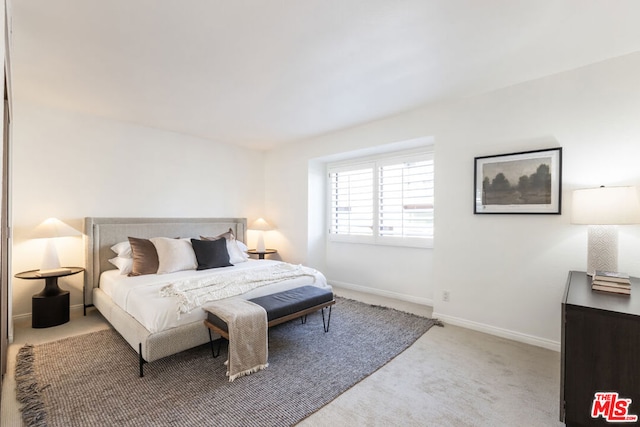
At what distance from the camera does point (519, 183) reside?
2846mm

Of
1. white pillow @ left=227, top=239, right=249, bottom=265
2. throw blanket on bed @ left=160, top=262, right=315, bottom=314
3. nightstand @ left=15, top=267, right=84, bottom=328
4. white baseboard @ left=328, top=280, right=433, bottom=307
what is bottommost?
white baseboard @ left=328, top=280, right=433, bottom=307

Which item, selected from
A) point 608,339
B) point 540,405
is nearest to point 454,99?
point 608,339

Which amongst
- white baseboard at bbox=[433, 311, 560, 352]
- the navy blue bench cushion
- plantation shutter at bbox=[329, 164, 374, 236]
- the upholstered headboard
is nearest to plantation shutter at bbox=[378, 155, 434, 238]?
plantation shutter at bbox=[329, 164, 374, 236]

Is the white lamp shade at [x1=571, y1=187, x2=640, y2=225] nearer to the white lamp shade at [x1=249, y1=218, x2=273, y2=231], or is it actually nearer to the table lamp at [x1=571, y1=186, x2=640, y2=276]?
the table lamp at [x1=571, y1=186, x2=640, y2=276]

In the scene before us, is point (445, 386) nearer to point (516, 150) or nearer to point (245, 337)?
point (245, 337)

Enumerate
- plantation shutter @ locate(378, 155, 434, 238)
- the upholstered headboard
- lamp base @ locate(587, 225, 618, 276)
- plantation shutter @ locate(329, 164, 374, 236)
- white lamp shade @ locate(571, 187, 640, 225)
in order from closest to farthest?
white lamp shade @ locate(571, 187, 640, 225) < lamp base @ locate(587, 225, 618, 276) < the upholstered headboard < plantation shutter @ locate(378, 155, 434, 238) < plantation shutter @ locate(329, 164, 374, 236)

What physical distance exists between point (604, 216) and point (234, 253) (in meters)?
3.76

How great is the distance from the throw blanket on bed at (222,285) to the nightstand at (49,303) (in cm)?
147

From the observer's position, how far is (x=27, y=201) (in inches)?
128

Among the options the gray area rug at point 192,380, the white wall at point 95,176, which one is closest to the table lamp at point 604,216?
the gray area rug at point 192,380

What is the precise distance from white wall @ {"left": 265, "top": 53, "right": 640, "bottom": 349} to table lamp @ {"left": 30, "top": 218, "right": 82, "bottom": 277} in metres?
3.74

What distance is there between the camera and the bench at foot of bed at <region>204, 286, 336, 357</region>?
2.35 m

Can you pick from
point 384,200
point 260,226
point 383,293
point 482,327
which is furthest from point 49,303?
point 482,327

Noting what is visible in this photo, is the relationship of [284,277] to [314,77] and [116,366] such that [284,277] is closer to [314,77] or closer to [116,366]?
[116,366]
